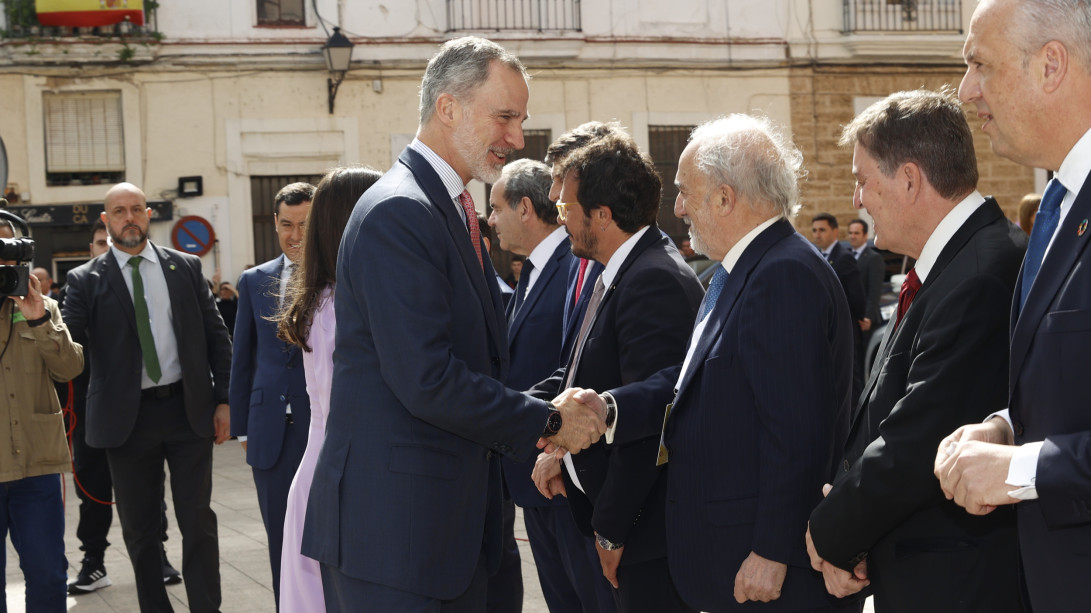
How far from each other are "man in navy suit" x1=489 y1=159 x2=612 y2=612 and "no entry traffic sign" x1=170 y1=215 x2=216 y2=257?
1239 centimetres

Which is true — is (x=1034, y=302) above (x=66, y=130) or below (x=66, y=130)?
below

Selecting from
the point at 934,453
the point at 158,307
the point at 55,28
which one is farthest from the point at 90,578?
the point at 55,28

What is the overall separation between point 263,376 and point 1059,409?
3751 mm

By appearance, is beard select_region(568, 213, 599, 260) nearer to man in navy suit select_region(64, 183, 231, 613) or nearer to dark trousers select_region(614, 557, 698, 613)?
dark trousers select_region(614, 557, 698, 613)

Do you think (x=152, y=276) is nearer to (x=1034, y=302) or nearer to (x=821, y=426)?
(x=821, y=426)

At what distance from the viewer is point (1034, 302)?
2129 mm

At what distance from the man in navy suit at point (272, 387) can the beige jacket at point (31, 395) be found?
76 cm

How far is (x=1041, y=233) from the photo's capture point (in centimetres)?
228

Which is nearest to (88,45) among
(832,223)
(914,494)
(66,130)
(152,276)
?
(66,130)

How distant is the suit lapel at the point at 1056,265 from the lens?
2068 millimetres

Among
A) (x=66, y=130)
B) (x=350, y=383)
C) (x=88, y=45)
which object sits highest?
(x=88, y=45)

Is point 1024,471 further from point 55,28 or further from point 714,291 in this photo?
point 55,28

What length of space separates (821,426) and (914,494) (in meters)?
0.44

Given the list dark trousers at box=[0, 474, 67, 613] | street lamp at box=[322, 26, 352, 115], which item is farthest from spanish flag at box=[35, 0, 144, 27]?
dark trousers at box=[0, 474, 67, 613]
